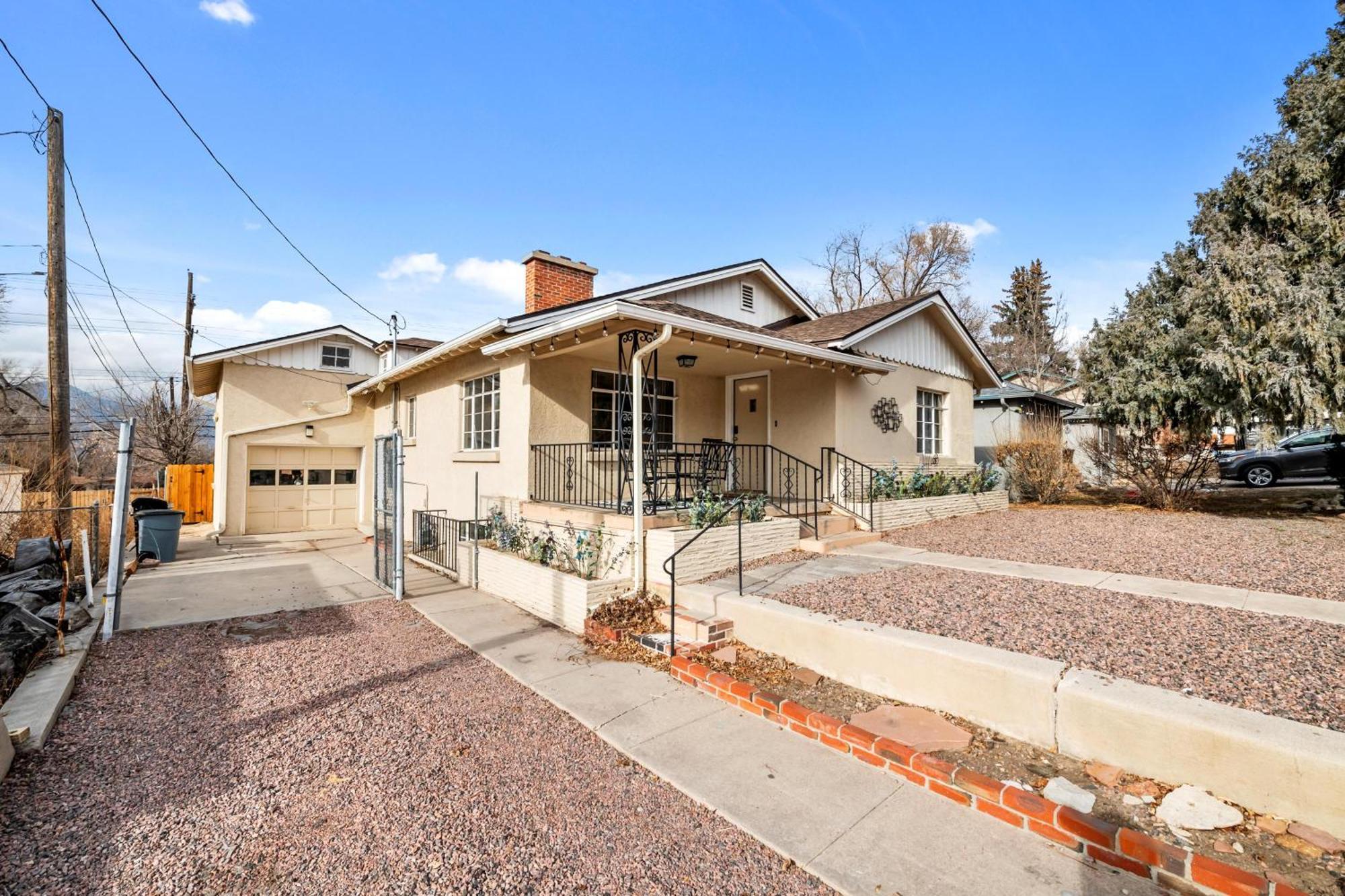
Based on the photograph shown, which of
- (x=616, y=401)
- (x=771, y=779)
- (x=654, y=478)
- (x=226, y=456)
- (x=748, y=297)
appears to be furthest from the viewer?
(x=226, y=456)

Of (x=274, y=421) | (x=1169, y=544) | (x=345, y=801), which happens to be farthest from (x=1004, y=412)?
(x=274, y=421)

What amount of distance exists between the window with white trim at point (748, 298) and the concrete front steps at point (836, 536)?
4.97 meters

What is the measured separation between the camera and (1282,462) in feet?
50.6

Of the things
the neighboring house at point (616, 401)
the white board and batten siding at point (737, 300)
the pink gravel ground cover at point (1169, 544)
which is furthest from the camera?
the white board and batten siding at point (737, 300)

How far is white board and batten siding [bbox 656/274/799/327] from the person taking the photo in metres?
10.8

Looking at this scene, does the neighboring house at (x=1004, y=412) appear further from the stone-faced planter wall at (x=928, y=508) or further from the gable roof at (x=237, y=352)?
the gable roof at (x=237, y=352)

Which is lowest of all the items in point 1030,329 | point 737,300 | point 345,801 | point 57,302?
point 345,801

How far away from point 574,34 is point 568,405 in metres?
5.69

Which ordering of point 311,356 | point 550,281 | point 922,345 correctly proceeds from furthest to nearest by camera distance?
point 311,356, point 922,345, point 550,281

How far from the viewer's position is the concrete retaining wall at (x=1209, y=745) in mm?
2432

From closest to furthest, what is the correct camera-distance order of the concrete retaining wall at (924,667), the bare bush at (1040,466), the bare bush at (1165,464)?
the concrete retaining wall at (924,667) → the bare bush at (1165,464) → the bare bush at (1040,466)

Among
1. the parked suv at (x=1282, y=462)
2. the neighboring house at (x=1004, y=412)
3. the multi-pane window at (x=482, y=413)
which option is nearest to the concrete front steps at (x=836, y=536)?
the multi-pane window at (x=482, y=413)

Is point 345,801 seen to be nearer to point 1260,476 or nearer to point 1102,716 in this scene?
point 1102,716

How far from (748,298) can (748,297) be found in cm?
1
